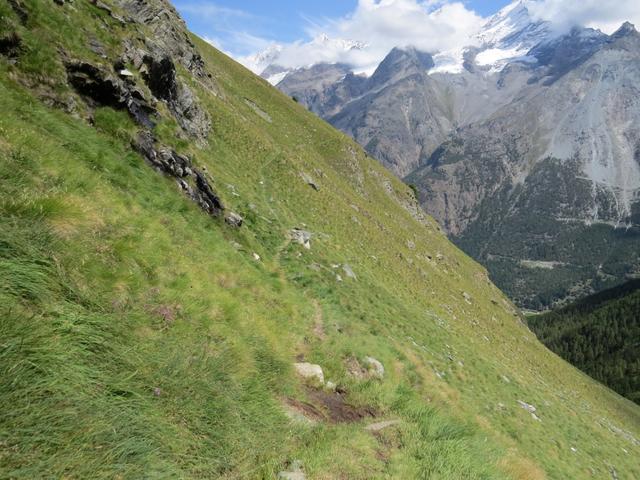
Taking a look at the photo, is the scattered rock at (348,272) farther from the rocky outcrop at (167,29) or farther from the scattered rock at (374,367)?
the rocky outcrop at (167,29)

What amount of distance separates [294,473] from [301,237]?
2261 cm

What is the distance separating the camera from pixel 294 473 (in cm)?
629

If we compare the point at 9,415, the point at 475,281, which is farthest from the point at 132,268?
the point at 475,281

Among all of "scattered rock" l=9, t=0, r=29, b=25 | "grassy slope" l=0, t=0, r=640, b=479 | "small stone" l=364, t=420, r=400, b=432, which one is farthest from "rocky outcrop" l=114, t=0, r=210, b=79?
"small stone" l=364, t=420, r=400, b=432

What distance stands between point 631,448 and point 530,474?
116 feet

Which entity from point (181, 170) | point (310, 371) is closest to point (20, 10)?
point (181, 170)

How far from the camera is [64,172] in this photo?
975 cm

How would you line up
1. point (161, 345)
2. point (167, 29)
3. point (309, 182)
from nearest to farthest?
1. point (161, 345)
2. point (309, 182)
3. point (167, 29)

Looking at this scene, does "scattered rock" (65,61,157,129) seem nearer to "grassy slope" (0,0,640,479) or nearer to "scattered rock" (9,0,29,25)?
"grassy slope" (0,0,640,479)

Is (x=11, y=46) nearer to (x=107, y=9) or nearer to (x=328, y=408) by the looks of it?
(x=107, y=9)

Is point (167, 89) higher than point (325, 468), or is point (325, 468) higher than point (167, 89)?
point (167, 89)

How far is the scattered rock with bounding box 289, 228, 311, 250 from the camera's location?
27.8 meters

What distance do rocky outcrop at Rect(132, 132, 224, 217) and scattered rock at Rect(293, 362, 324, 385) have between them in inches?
373

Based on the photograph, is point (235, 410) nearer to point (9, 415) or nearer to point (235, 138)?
→ point (9, 415)
